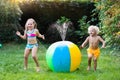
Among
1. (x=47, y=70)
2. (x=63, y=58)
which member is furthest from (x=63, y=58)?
(x=47, y=70)

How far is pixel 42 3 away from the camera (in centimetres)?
1487

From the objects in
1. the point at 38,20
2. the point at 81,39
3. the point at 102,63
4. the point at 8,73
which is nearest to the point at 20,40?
the point at 38,20

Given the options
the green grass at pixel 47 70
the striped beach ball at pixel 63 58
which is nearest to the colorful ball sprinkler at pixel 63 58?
the striped beach ball at pixel 63 58

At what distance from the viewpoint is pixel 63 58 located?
28.9 ft

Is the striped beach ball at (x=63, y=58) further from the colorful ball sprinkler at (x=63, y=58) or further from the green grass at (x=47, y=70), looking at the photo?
the green grass at (x=47, y=70)

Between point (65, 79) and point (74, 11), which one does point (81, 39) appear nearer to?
point (74, 11)

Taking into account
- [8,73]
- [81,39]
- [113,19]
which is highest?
→ [113,19]

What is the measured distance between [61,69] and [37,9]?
6.42m

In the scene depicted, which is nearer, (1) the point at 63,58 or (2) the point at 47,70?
(1) the point at 63,58

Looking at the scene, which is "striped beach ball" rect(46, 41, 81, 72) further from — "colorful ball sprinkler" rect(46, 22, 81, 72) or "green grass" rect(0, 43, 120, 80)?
"green grass" rect(0, 43, 120, 80)

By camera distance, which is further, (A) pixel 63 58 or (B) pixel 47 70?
(B) pixel 47 70

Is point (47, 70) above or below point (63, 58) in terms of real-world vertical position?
below

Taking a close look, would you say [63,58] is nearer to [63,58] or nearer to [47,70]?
[63,58]

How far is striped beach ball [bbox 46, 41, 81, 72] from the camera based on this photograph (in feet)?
28.9
